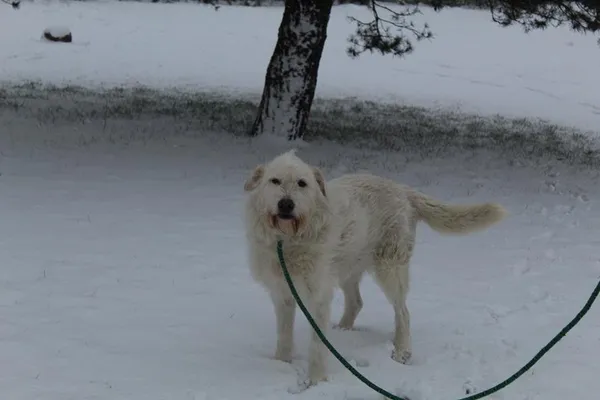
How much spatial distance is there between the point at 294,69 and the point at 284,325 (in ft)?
22.2

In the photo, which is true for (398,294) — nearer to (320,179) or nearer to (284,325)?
(284,325)

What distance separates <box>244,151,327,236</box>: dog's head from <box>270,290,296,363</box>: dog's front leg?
557 millimetres

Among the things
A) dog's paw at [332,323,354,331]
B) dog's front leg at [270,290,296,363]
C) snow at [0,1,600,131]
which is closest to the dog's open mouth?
dog's front leg at [270,290,296,363]

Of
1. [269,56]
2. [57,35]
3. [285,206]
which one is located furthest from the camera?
[269,56]

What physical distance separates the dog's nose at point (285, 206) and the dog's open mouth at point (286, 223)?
0.03 m

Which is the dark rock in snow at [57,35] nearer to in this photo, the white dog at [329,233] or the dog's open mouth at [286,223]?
the white dog at [329,233]

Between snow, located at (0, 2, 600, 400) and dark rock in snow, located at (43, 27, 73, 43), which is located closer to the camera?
snow, located at (0, 2, 600, 400)

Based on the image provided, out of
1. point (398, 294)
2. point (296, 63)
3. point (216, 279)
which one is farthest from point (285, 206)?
point (296, 63)

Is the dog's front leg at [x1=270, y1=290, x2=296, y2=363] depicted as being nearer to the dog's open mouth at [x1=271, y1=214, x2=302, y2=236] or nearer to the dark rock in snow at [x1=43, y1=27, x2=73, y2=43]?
the dog's open mouth at [x1=271, y1=214, x2=302, y2=236]

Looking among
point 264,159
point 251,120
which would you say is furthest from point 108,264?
point 251,120

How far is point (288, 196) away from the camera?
13.1ft

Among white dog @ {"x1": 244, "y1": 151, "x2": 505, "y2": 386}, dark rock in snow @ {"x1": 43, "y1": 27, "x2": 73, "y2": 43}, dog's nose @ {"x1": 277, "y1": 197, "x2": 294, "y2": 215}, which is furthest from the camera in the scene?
dark rock in snow @ {"x1": 43, "y1": 27, "x2": 73, "y2": 43}

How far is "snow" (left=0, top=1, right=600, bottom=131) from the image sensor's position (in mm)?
22469

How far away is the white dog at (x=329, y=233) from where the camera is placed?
13.4 feet
